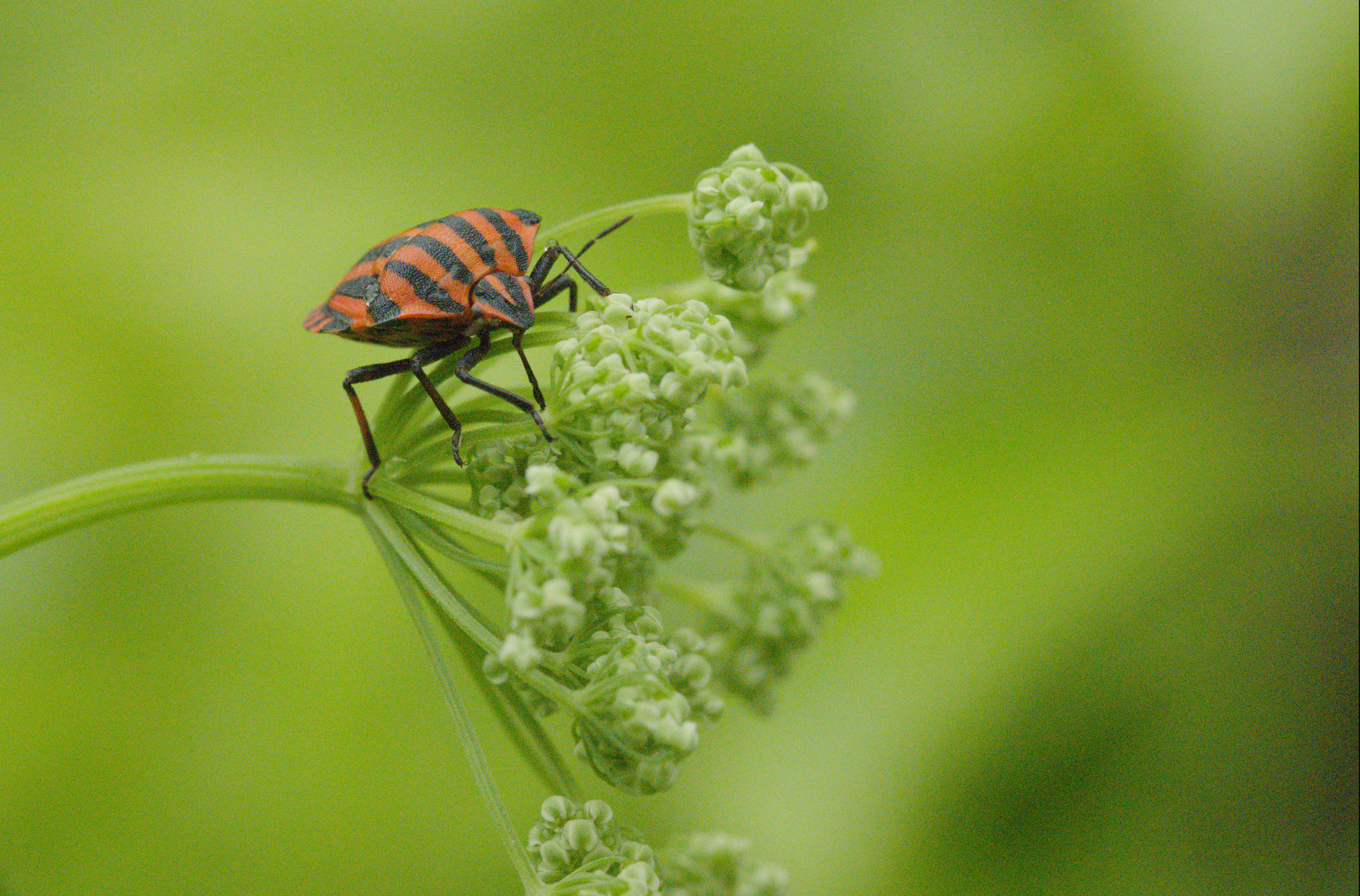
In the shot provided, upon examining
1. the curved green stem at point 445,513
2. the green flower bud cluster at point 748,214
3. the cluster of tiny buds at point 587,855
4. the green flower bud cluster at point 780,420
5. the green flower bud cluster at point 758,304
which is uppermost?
the green flower bud cluster at point 748,214

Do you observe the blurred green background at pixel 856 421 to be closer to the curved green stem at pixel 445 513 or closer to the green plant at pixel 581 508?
the green plant at pixel 581 508

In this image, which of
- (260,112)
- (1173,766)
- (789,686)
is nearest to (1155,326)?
(1173,766)

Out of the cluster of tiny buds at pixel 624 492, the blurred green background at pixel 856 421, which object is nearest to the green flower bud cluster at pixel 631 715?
the cluster of tiny buds at pixel 624 492

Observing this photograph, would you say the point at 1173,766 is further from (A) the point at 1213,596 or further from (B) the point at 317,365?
(B) the point at 317,365

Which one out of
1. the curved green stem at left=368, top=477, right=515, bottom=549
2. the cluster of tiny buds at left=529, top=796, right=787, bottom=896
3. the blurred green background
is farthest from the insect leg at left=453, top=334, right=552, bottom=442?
the blurred green background

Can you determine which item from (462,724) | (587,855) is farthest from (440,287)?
(587,855)

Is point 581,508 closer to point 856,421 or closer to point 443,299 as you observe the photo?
point 443,299
